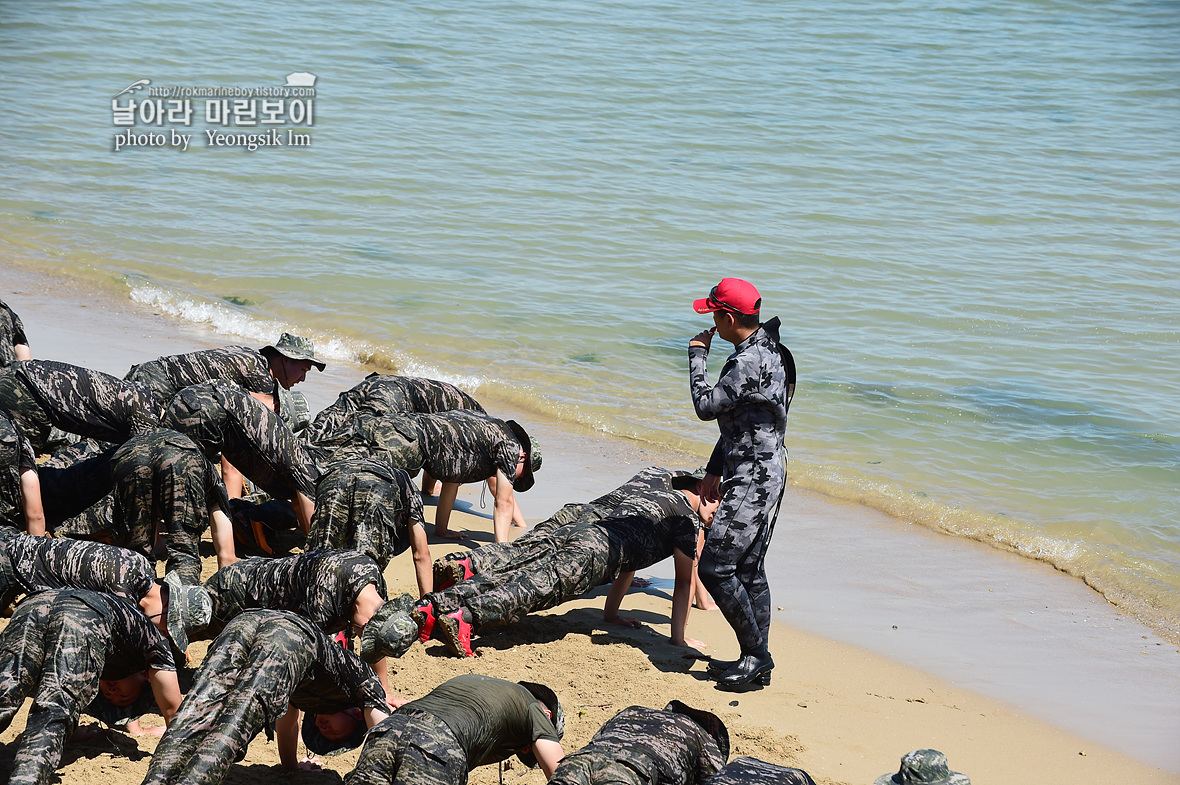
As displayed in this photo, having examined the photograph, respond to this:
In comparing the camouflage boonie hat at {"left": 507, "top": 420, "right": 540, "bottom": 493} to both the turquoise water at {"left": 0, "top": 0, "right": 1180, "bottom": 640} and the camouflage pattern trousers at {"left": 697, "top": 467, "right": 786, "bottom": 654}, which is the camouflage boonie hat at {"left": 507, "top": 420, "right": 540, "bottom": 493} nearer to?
the camouflage pattern trousers at {"left": 697, "top": 467, "right": 786, "bottom": 654}

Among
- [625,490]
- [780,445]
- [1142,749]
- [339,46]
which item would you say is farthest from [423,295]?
[339,46]

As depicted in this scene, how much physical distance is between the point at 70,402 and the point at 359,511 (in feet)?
7.25

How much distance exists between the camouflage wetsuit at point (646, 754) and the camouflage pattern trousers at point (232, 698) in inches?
47.6

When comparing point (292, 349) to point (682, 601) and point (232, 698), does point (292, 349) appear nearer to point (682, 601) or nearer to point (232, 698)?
point (682, 601)

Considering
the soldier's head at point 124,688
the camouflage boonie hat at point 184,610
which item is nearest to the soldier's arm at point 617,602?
the camouflage boonie hat at point 184,610

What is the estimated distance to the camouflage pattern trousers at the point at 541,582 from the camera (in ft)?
22.7

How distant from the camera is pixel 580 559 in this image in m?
7.17

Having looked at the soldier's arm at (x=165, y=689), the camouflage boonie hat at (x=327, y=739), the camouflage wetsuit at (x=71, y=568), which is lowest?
the camouflage boonie hat at (x=327, y=739)

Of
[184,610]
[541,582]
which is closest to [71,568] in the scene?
[184,610]

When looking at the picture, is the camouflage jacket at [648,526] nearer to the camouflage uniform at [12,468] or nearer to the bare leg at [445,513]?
the bare leg at [445,513]

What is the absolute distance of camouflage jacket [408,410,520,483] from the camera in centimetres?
838

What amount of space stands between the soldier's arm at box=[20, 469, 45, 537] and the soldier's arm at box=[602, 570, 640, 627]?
3508 millimetres

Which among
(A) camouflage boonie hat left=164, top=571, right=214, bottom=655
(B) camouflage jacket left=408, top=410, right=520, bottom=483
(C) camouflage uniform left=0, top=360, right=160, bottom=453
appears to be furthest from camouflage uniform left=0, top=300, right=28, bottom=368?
(A) camouflage boonie hat left=164, top=571, right=214, bottom=655

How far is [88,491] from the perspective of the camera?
7477mm
